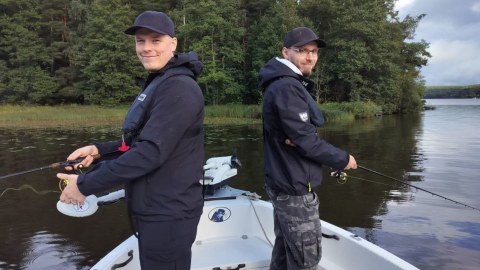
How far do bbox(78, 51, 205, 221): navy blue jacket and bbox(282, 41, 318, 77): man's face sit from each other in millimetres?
953

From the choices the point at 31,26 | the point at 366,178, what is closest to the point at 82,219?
the point at 366,178

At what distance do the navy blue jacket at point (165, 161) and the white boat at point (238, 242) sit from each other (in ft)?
4.70

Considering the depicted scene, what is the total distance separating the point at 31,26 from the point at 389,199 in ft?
148

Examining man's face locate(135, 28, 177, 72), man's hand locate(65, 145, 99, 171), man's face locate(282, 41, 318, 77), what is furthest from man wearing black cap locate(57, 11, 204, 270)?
man's face locate(282, 41, 318, 77)

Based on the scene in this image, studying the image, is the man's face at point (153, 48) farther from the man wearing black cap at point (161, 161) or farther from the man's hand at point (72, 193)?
the man's hand at point (72, 193)

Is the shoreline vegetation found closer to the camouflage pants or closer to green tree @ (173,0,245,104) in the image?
green tree @ (173,0,245,104)

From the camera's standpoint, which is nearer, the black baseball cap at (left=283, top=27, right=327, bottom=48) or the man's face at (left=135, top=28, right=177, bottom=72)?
the man's face at (left=135, top=28, right=177, bottom=72)

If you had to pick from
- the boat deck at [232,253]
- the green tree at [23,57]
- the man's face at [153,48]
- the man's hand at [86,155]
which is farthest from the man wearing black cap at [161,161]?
the green tree at [23,57]

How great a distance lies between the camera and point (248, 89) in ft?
130

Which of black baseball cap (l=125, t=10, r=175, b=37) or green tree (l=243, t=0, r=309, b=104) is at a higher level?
green tree (l=243, t=0, r=309, b=104)

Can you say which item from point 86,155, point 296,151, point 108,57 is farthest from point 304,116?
point 108,57

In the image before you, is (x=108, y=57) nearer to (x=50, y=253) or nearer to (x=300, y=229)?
(x=50, y=253)

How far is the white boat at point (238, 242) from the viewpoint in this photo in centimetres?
328

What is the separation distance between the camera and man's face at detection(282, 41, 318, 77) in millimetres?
2750
